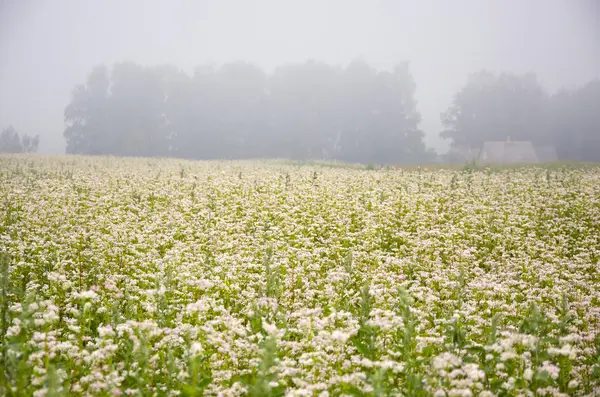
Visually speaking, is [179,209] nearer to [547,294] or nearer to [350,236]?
[350,236]

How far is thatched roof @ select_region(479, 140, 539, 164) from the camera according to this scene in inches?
3068

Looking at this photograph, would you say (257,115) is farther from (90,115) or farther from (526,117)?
(526,117)

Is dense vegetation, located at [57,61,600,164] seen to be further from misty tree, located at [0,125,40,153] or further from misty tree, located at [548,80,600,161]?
misty tree, located at [0,125,40,153]

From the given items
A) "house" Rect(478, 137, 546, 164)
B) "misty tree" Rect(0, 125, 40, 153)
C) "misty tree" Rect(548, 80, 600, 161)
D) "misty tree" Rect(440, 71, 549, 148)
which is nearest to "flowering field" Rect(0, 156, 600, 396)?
"house" Rect(478, 137, 546, 164)

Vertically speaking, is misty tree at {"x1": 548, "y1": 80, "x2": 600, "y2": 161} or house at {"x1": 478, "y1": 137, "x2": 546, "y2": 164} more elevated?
misty tree at {"x1": 548, "y1": 80, "x2": 600, "y2": 161}

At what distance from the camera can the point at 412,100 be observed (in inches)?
3639

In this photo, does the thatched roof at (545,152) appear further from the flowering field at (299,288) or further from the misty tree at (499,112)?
the flowering field at (299,288)

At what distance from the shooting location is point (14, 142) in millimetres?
119062

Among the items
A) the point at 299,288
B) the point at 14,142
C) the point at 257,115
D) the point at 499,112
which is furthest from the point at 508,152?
the point at 14,142

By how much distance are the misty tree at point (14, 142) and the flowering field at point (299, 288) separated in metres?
117

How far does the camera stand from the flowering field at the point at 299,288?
521cm

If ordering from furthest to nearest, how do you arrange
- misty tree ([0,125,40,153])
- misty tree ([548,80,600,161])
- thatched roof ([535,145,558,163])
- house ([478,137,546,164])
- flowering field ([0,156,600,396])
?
misty tree ([0,125,40,153]) → thatched roof ([535,145,558,163]) → misty tree ([548,80,600,161]) → house ([478,137,546,164]) → flowering field ([0,156,600,396])

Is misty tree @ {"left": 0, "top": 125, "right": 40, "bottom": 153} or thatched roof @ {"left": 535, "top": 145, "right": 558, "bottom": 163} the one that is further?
misty tree @ {"left": 0, "top": 125, "right": 40, "bottom": 153}

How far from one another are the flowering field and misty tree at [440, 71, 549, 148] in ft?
246
